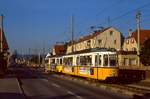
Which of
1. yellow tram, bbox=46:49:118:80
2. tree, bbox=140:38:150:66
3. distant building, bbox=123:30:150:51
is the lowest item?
yellow tram, bbox=46:49:118:80

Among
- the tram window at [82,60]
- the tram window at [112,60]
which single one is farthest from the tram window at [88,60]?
the tram window at [112,60]

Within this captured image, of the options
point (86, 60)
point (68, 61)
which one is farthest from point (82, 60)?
point (68, 61)

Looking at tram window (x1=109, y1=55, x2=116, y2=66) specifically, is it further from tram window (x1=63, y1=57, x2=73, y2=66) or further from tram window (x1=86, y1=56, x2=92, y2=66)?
tram window (x1=63, y1=57, x2=73, y2=66)

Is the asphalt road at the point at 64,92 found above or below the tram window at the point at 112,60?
below

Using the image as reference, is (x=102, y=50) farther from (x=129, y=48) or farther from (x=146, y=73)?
(x=129, y=48)

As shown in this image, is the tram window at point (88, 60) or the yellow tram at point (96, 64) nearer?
the yellow tram at point (96, 64)

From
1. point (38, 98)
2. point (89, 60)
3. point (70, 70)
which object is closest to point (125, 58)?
point (70, 70)

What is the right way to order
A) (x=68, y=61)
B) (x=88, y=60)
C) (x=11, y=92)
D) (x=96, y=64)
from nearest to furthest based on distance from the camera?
(x=11, y=92), (x=96, y=64), (x=88, y=60), (x=68, y=61)

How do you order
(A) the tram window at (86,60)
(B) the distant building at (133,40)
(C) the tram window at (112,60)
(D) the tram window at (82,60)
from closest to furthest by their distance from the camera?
1. (C) the tram window at (112,60)
2. (A) the tram window at (86,60)
3. (D) the tram window at (82,60)
4. (B) the distant building at (133,40)

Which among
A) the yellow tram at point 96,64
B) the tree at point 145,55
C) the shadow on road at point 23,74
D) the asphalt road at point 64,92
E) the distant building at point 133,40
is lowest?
the asphalt road at point 64,92

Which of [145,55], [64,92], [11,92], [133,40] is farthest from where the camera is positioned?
[133,40]

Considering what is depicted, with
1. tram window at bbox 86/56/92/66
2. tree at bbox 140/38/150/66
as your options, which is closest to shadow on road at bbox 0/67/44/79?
tree at bbox 140/38/150/66

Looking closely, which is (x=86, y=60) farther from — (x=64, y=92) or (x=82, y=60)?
(x=64, y=92)

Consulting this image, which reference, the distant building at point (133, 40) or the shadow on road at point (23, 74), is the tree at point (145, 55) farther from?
the distant building at point (133, 40)
